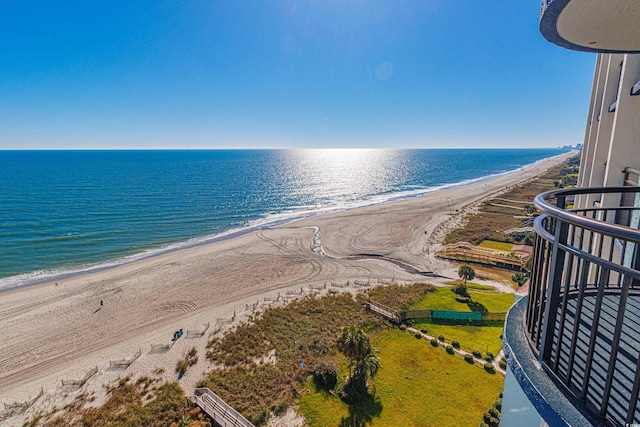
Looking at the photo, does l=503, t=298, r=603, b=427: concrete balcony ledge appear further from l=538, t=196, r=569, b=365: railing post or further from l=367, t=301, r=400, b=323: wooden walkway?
l=367, t=301, r=400, b=323: wooden walkway

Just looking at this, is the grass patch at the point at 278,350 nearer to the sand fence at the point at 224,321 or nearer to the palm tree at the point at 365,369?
the sand fence at the point at 224,321

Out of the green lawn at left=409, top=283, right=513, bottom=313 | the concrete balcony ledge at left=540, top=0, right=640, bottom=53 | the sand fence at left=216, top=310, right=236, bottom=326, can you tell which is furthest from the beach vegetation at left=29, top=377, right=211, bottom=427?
the concrete balcony ledge at left=540, top=0, right=640, bottom=53

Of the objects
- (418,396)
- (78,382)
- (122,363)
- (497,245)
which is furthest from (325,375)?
(497,245)

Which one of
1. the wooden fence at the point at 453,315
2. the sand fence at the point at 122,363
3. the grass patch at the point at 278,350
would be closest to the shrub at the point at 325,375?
the grass patch at the point at 278,350

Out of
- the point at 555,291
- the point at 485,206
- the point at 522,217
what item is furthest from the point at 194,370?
the point at 485,206

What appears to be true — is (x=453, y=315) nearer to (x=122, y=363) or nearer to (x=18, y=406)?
(x=122, y=363)

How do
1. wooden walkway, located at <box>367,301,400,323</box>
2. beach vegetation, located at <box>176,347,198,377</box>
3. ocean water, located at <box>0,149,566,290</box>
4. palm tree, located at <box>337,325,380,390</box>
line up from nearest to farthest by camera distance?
palm tree, located at <box>337,325,380,390</box> → beach vegetation, located at <box>176,347,198,377</box> → wooden walkway, located at <box>367,301,400,323</box> → ocean water, located at <box>0,149,566,290</box>

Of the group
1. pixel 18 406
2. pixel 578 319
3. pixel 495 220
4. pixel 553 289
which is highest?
pixel 553 289
